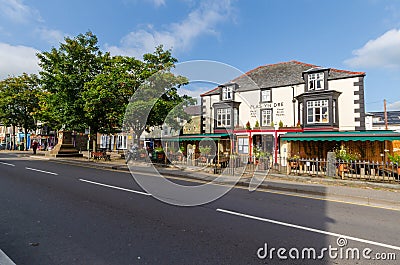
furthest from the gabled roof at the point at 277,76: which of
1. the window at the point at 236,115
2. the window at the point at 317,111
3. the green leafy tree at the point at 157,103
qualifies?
the green leafy tree at the point at 157,103

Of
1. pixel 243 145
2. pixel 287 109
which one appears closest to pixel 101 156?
pixel 243 145

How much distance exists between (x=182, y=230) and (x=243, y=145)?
734 inches

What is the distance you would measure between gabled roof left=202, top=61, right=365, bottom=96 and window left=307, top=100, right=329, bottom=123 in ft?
8.57

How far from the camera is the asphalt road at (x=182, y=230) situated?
3637 millimetres

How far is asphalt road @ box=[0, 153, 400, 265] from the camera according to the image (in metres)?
3.64

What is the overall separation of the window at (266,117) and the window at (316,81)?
177 inches

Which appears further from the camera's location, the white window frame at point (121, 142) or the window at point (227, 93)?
the white window frame at point (121, 142)

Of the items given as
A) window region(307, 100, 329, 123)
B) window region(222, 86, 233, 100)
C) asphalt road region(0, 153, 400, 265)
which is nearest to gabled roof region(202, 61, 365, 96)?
window region(222, 86, 233, 100)

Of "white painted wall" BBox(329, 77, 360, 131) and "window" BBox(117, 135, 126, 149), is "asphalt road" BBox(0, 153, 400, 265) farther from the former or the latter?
"window" BBox(117, 135, 126, 149)

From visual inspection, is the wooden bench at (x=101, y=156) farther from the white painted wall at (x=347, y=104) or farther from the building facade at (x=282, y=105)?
the white painted wall at (x=347, y=104)

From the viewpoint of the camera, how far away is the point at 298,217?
5.82 meters

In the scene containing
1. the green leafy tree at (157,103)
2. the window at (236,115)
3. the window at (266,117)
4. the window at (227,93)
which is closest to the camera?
the green leafy tree at (157,103)

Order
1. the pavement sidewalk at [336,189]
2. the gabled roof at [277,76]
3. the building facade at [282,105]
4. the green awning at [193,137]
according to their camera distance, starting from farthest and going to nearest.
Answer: the gabled roof at [277,76]
the green awning at [193,137]
the building facade at [282,105]
the pavement sidewalk at [336,189]

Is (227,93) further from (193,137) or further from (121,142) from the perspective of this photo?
(121,142)
